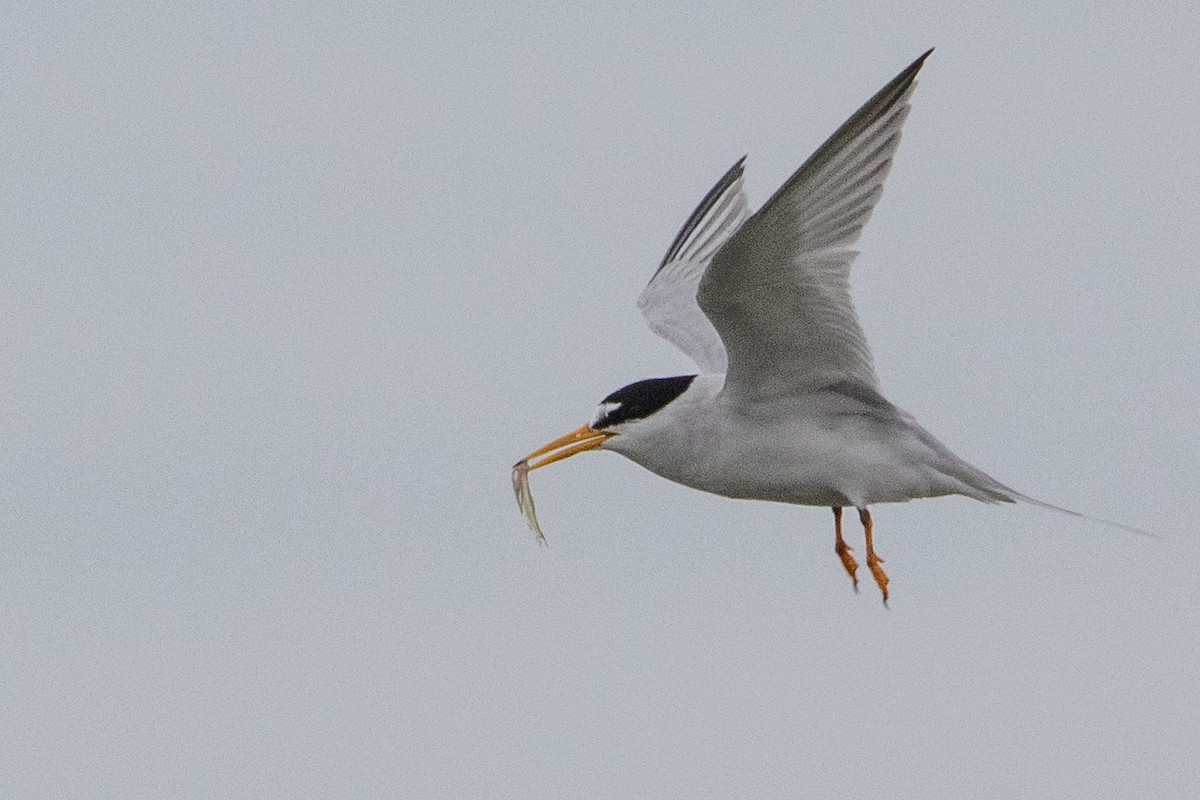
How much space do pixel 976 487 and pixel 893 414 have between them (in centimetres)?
55

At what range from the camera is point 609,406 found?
1241 centimetres

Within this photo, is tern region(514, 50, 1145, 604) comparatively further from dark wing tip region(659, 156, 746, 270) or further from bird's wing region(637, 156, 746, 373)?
dark wing tip region(659, 156, 746, 270)

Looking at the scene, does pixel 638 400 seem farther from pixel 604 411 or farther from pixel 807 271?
pixel 807 271

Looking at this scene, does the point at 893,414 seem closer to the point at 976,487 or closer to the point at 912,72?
the point at 976,487

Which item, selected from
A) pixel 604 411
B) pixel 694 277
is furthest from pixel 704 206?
pixel 604 411

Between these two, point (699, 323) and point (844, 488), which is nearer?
point (844, 488)

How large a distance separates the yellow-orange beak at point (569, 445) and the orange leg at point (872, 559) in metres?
1.33

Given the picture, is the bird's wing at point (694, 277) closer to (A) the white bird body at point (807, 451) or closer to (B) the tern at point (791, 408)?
(B) the tern at point (791, 408)

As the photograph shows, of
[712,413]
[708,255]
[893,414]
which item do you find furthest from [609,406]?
[708,255]

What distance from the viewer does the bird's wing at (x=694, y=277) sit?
13789 millimetres

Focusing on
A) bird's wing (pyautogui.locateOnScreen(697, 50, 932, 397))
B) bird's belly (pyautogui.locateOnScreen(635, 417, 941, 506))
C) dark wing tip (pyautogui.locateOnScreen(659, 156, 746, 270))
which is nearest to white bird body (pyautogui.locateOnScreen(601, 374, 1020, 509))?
bird's belly (pyautogui.locateOnScreen(635, 417, 941, 506))

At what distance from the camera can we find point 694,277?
14.6 m

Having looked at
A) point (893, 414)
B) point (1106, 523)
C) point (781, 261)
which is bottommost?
point (1106, 523)

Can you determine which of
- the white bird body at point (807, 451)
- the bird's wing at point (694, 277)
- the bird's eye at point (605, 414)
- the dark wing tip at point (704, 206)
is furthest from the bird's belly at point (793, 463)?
the dark wing tip at point (704, 206)
